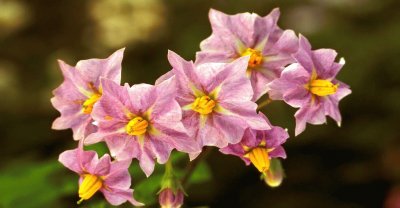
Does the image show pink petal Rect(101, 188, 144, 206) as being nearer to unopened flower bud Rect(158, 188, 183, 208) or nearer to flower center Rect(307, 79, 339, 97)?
unopened flower bud Rect(158, 188, 183, 208)

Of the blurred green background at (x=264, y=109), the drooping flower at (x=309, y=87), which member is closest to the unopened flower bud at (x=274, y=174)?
the drooping flower at (x=309, y=87)

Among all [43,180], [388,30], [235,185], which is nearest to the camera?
[43,180]

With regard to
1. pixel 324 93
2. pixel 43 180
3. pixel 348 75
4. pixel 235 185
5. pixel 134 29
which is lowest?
pixel 235 185

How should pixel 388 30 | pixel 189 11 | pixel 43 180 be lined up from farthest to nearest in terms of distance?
pixel 189 11 < pixel 388 30 < pixel 43 180

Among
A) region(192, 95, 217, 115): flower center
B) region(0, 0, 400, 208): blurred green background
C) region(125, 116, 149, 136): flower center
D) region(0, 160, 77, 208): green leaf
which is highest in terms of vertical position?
region(192, 95, 217, 115): flower center

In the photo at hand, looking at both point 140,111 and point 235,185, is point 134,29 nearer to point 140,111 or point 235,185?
point 235,185

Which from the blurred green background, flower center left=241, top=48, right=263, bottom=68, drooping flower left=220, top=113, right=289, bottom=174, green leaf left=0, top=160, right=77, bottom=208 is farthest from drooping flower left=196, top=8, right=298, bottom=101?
the blurred green background

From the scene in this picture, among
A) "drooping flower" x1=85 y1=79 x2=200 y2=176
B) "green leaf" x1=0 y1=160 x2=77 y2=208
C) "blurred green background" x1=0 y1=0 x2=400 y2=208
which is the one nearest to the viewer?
"drooping flower" x1=85 y1=79 x2=200 y2=176

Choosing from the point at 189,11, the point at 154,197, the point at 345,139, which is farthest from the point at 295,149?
the point at 154,197
